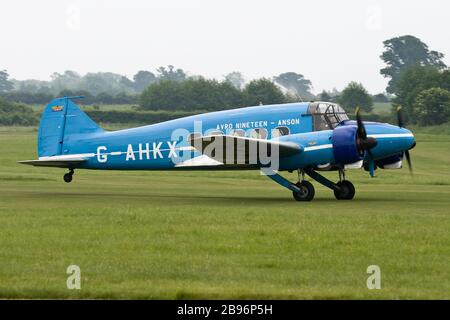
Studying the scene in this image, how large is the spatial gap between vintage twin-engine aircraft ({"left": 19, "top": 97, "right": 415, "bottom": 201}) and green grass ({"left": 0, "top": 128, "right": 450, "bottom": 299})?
40.8 inches

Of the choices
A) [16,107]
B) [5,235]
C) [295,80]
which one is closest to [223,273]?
[5,235]

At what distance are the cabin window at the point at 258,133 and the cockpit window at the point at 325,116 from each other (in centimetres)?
150

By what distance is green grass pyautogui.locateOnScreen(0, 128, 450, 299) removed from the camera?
535 inches

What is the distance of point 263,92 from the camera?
56625mm

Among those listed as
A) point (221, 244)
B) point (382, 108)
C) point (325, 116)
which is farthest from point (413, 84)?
point (221, 244)

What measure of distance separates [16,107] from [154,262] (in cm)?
7354

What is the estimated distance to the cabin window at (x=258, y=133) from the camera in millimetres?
28375

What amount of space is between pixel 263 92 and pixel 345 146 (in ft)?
99.0

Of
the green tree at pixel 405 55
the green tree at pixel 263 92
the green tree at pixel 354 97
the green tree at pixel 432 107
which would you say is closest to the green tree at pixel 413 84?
the green tree at pixel 432 107

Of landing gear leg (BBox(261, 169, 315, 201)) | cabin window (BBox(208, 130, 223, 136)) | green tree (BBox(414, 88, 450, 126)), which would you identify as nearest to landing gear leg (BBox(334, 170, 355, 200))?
landing gear leg (BBox(261, 169, 315, 201))

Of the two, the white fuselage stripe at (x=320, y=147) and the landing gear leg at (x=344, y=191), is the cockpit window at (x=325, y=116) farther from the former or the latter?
the landing gear leg at (x=344, y=191)

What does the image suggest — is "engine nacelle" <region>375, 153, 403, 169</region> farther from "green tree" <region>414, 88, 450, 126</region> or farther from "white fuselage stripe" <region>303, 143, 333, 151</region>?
"green tree" <region>414, 88, 450, 126</region>

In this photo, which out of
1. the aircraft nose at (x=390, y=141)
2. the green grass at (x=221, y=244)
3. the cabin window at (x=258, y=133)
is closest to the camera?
the green grass at (x=221, y=244)
